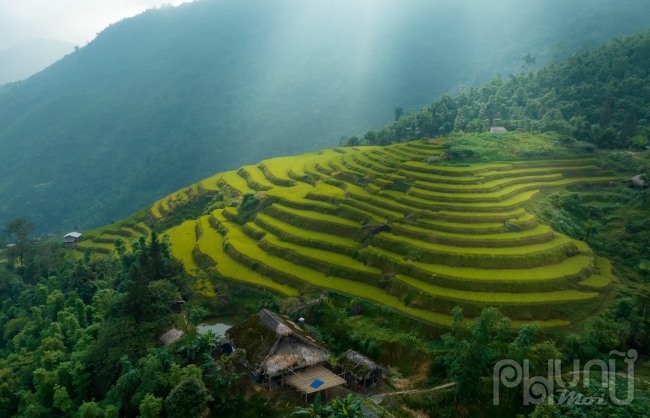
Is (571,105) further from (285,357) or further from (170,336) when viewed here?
(170,336)

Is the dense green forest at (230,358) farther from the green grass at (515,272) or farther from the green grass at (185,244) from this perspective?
the green grass at (185,244)

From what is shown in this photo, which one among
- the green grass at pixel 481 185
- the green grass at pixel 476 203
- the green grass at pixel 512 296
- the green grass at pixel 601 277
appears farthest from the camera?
the green grass at pixel 481 185

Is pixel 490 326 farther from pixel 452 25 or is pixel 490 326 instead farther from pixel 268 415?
pixel 452 25

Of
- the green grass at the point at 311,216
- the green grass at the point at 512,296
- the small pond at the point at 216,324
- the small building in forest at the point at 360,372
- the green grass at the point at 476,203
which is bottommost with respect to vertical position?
the small pond at the point at 216,324

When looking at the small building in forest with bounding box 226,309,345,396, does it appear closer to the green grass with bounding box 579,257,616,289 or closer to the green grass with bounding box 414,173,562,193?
the green grass with bounding box 579,257,616,289

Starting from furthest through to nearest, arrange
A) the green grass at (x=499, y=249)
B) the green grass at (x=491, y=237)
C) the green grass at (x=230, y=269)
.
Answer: the green grass at (x=230, y=269), the green grass at (x=491, y=237), the green grass at (x=499, y=249)

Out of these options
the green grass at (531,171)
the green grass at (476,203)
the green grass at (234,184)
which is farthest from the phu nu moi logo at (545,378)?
the green grass at (234,184)

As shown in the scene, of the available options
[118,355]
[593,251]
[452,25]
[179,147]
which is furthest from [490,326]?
[452,25]
